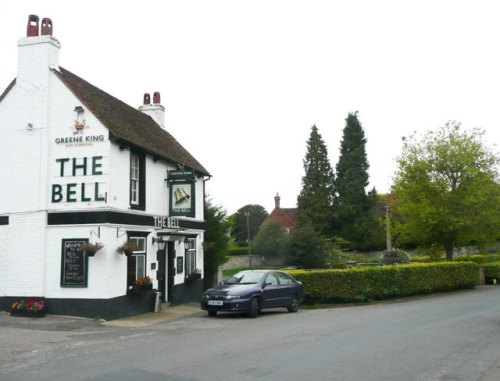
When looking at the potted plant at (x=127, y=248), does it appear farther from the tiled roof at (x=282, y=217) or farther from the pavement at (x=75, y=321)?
the tiled roof at (x=282, y=217)

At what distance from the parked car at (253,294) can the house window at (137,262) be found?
250 cm

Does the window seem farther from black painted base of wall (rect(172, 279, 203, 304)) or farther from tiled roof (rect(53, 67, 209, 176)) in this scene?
black painted base of wall (rect(172, 279, 203, 304))

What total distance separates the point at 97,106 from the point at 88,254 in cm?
528

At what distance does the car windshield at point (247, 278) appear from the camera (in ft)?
56.5

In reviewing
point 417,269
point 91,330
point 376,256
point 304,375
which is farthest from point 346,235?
point 304,375

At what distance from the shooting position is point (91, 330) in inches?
539

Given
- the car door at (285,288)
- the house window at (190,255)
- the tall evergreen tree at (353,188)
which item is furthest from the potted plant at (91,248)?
the tall evergreen tree at (353,188)

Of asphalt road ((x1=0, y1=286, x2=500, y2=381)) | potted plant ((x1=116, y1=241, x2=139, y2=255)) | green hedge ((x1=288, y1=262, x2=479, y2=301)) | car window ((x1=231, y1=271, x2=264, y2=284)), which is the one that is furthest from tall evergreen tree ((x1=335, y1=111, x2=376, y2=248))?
potted plant ((x1=116, y1=241, x2=139, y2=255))

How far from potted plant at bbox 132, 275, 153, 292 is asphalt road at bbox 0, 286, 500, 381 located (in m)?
1.84

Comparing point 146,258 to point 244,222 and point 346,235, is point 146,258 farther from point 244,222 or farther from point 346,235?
point 244,222

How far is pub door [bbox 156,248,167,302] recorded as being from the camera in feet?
63.2

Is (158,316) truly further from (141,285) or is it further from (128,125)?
(128,125)

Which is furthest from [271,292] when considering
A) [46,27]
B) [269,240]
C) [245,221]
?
[245,221]

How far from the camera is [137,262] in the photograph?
17.5 meters
